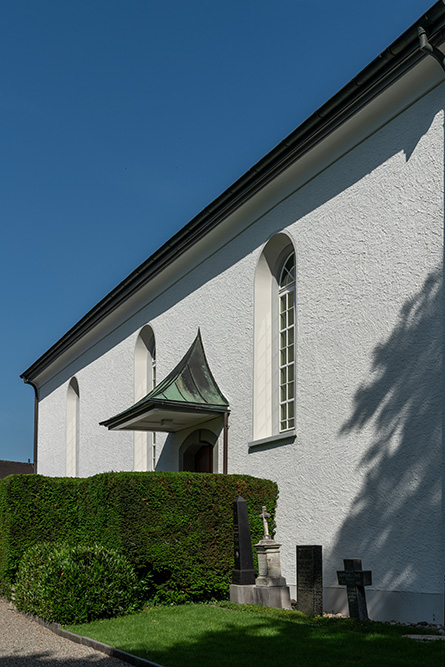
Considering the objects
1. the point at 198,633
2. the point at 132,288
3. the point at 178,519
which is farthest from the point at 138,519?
the point at 132,288

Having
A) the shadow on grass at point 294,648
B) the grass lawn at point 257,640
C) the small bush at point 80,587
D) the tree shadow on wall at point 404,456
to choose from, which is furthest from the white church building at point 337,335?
the small bush at point 80,587

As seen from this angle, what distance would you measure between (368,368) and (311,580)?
9.80 feet

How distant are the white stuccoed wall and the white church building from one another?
0.09 feet

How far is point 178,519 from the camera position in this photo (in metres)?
12.1

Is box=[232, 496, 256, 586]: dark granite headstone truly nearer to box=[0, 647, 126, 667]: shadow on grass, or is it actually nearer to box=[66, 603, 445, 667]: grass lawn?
box=[66, 603, 445, 667]: grass lawn

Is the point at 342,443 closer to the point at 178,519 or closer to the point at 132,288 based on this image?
the point at 178,519

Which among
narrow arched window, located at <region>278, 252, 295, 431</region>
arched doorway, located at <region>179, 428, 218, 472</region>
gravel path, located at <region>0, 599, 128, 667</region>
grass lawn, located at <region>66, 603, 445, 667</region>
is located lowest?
gravel path, located at <region>0, 599, 128, 667</region>

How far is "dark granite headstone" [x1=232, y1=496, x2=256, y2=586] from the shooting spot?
11641mm

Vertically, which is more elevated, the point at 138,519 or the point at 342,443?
the point at 342,443

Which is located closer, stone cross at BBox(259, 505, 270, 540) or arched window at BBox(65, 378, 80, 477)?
stone cross at BBox(259, 505, 270, 540)

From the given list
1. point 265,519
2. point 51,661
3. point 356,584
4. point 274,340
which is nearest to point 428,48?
point 274,340

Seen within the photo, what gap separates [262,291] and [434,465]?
5.88 m

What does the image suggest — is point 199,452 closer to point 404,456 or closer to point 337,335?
point 337,335

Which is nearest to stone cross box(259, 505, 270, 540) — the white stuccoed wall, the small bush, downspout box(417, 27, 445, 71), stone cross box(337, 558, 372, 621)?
the white stuccoed wall
